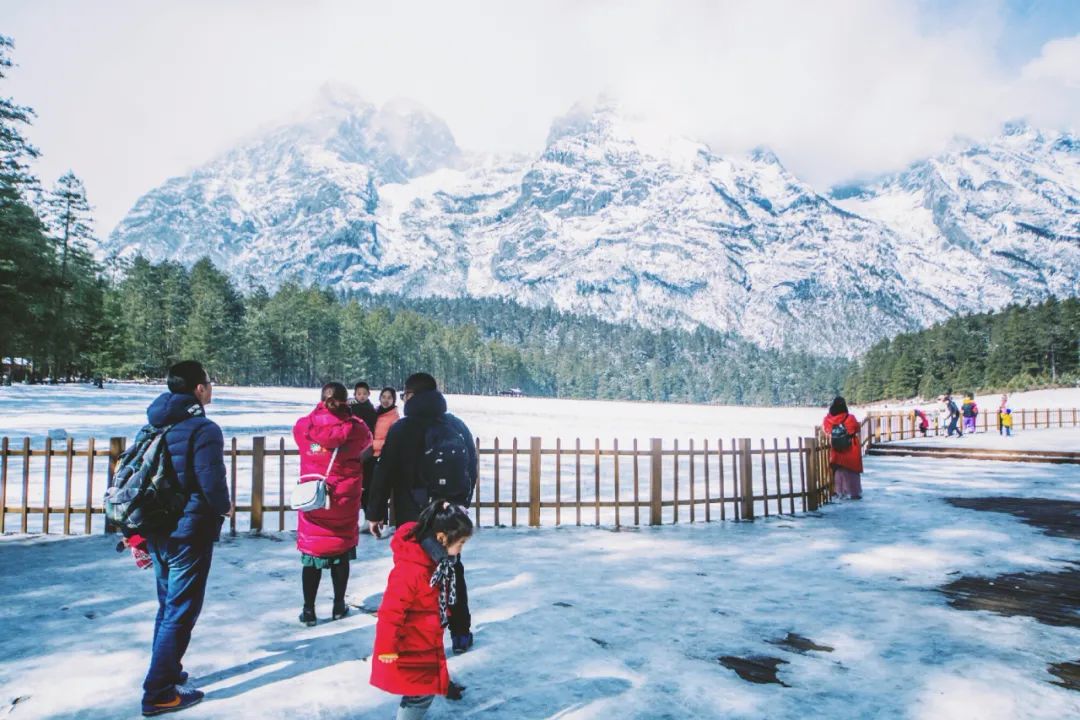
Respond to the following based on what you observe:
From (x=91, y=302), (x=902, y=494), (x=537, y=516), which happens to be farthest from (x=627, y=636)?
(x=91, y=302)

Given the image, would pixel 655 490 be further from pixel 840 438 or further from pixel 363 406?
pixel 363 406

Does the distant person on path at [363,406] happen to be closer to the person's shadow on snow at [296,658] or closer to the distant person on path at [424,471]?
the person's shadow on snow at [296,658]

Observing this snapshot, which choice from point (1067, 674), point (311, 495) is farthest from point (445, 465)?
point (1067, 674)

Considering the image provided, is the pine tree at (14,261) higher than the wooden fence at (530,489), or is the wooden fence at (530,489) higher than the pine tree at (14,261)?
the pine tree at (14,261)

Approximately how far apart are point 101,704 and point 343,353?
108786mm

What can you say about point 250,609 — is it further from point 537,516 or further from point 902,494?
point 902,494

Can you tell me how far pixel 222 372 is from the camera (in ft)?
276

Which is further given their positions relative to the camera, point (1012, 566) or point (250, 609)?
point (1012, 566)

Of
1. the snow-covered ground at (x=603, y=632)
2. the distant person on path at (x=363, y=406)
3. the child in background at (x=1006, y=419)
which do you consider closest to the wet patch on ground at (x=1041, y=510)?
the snow-covered ground at (x=603, y=632)

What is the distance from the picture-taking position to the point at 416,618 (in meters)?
3.54

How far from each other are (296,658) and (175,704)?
96cm

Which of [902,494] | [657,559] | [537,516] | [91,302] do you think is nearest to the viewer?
[657,559]

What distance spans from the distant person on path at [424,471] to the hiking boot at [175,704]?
4.95 ft

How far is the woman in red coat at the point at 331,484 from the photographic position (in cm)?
543
